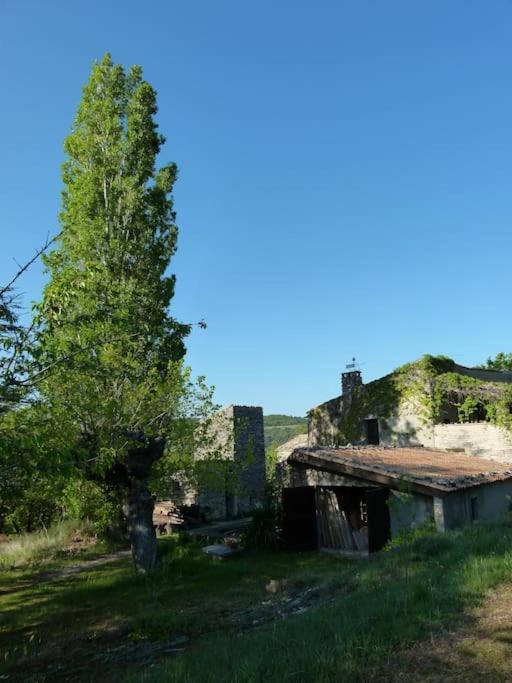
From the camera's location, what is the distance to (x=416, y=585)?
7.50 meters

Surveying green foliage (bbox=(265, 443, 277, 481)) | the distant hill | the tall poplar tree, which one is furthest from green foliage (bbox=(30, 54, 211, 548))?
the distant hill

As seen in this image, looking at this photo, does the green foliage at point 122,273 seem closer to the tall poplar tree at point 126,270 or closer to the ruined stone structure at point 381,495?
the tall poplar tree at point 126,270

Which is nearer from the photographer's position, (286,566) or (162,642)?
(162,642)

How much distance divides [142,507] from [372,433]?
15682mm

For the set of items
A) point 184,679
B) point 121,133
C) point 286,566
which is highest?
point 121,133

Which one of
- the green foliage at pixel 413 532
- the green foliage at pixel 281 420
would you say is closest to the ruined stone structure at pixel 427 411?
the green foliage at pixel 413 532

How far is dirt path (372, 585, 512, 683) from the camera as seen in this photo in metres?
4.82

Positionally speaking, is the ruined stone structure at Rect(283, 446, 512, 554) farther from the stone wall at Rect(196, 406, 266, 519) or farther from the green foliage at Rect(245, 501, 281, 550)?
the stone wall at Rect(196, 406, 266, 519)

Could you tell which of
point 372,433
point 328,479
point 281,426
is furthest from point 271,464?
point 281,426

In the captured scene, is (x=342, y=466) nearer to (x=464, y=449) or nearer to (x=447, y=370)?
(x=464, y=449)

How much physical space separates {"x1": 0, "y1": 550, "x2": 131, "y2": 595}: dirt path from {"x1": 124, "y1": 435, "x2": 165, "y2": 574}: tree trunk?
3.74 m

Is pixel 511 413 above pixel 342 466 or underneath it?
above

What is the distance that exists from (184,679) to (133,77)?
2048 centimetres

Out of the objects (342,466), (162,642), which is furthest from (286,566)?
(162,642)
